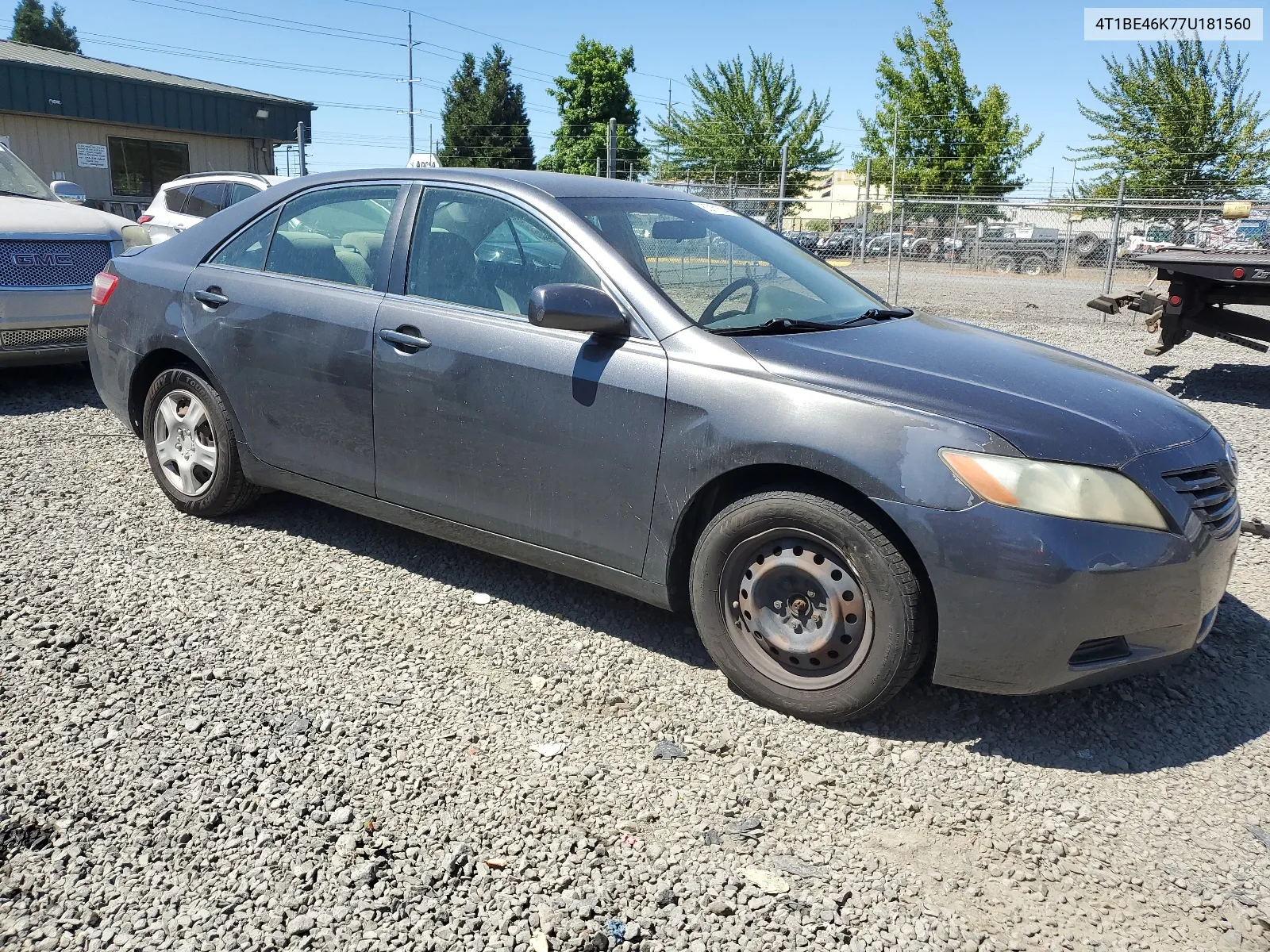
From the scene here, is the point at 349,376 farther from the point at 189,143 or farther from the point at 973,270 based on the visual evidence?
the point at 189,143

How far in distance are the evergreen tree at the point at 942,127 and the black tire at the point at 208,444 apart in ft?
114

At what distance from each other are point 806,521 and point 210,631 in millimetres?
2274

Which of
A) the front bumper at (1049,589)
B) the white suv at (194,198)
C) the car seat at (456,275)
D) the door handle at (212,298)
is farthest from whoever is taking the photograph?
the white suv at (194,198)

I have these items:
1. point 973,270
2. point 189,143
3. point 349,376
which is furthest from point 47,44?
point 349,376

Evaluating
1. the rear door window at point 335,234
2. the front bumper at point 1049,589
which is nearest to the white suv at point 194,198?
the rear door window at point 335,234

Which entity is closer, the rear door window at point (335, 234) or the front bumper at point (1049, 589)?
the front bumper at point (1049, 589)

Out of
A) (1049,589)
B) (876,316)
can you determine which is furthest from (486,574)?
(1049,589)

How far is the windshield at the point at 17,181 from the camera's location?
8141mm

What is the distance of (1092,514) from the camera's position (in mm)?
2814

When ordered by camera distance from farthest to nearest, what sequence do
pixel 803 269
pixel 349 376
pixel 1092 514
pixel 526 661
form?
pixel 803 269
pixel 349 376
pixel 526 661
pixel 1092 514

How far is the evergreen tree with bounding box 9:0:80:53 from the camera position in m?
87.0

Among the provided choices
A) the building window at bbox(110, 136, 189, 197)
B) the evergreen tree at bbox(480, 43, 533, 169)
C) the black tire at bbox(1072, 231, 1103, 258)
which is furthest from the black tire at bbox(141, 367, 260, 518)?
the evergreen tree at bbox(480, 43, 533, 169)

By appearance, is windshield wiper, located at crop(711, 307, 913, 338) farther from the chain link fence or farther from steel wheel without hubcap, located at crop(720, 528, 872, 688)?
the chain link fence

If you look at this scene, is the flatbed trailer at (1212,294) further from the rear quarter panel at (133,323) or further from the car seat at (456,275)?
the rear quarter panel at (133,323)
